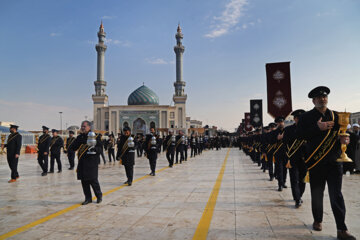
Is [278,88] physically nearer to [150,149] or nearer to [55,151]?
[150,149]

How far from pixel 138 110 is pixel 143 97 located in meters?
4.45

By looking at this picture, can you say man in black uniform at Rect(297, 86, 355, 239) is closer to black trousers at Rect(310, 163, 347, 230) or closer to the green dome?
black trousers at Rect(310, 163, 347, 230)

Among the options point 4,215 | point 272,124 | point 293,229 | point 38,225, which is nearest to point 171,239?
point 293,229

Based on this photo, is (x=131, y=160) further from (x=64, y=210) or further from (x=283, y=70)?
(x=283, y=70)

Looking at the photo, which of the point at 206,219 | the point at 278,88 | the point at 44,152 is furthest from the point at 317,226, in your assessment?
the point at 44,152

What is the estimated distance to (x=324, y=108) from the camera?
3.42 meters

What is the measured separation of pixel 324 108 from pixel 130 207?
3374 millimetres

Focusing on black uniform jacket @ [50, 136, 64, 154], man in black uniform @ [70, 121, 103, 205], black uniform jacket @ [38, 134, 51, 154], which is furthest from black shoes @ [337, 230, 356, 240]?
black uniform jacket @ [50, 136, 64, 154]

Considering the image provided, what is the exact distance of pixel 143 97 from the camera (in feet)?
210

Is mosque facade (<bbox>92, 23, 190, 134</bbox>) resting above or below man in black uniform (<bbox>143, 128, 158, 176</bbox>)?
above

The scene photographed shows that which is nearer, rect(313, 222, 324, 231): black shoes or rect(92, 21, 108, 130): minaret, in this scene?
rect(313, 222, 324, 231): black shoes

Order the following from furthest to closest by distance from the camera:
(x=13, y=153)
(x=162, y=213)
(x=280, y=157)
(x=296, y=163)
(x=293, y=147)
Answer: (x=13, y=153)
(x=280, y=157)
(x=293, y=147)
(x=296, y=163)
(x=162, y=213)

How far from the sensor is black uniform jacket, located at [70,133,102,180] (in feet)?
16.3

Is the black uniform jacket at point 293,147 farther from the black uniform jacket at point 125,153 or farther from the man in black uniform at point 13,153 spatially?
the man in black uniform at point 13,153
